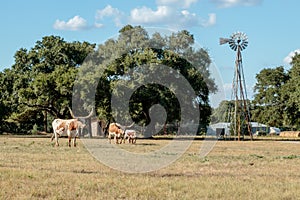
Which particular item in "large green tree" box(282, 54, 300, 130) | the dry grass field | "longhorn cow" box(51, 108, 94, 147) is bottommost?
the dry grass field

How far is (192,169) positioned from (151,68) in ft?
116

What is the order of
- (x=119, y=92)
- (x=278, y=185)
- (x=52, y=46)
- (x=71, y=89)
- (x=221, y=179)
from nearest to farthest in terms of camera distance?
(x=278, y=185)
(x=221, y=179)
(x=119, y=92)
(x=71, y=89)
(x=52, y=46)

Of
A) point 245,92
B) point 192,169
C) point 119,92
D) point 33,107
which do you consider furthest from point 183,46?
point 192,169

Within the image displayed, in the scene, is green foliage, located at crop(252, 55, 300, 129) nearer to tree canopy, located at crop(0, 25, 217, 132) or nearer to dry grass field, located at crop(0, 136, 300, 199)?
tree canopy, located at crop(0, 25, 217, 132)

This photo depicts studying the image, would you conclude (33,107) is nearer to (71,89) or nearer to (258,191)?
(71,89)

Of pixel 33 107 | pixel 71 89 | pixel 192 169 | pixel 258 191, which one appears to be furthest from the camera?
pixel 33 107

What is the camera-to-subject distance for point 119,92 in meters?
51.2

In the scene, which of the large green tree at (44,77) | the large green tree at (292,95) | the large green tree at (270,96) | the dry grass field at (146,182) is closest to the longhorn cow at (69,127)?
the dry grass field at (146,182)

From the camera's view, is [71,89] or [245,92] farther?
[245,92]

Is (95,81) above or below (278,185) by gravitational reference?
above

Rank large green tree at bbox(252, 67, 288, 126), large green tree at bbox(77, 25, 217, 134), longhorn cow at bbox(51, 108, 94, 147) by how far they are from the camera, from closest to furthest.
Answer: longhorn cow at bbox(51, 108, 94, 147), large green tree at bbox(77, 25, 217, 134), large green tree at bbox(252, 67, 288, 126)

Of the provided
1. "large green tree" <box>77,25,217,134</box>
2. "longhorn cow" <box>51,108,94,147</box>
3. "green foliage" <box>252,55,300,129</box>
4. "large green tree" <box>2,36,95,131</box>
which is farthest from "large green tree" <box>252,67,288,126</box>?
"longhorn cow" <box>51,108,94,147</box>

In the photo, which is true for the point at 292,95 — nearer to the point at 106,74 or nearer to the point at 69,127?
the point at 106,74

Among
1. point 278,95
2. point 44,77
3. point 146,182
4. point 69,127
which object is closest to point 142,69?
point 44,77
